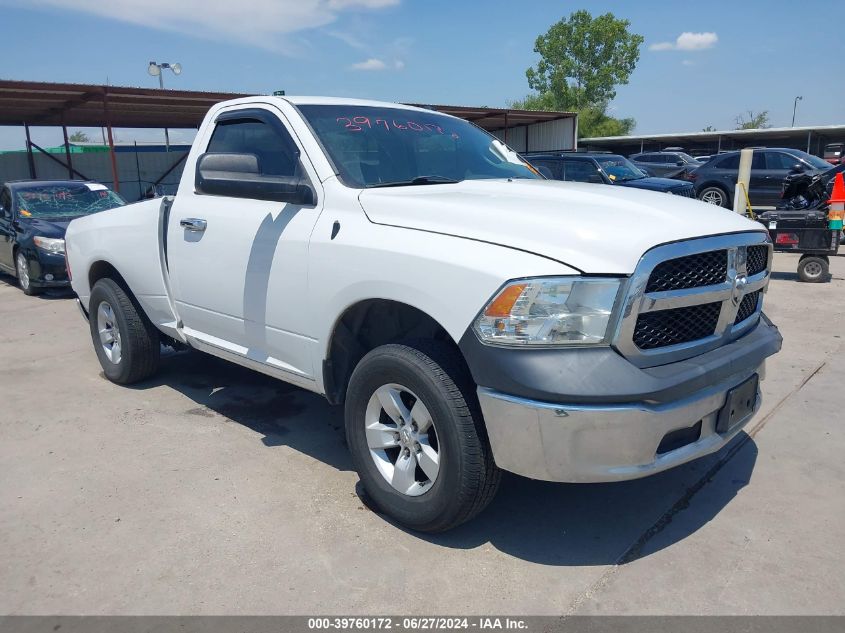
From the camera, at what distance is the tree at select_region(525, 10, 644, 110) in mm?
56938

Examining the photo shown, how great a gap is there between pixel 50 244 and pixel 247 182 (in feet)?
23.7

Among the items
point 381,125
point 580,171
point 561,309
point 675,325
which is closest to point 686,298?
point 675,325

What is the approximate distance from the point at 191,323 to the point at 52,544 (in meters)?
1.62

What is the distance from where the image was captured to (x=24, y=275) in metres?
9.56

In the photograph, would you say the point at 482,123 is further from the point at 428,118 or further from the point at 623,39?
the point at 623,39

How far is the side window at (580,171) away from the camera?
42.7 ft

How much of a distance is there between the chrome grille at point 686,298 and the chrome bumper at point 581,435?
0.71 ft

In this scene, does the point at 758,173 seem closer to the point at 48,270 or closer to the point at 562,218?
the point at 48,270

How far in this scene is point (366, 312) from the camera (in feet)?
10.6

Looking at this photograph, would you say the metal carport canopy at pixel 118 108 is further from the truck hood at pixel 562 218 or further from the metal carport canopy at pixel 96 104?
the truck hood at pixel 562 218

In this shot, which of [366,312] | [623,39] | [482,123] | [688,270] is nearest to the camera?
[688,270]

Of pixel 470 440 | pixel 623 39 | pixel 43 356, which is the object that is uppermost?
pixel 623 39

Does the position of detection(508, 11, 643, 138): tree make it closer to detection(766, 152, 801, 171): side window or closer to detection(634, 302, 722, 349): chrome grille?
detection(766, 152, 801, 171): side window
